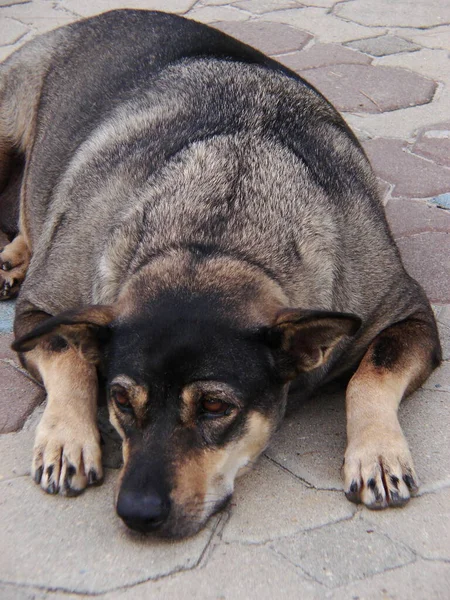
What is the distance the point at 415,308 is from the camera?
13.1 ft

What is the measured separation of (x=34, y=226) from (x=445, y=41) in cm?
442

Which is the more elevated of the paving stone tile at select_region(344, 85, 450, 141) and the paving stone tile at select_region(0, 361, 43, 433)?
the paving stone tile at select_region(0, 361, 43, 433)

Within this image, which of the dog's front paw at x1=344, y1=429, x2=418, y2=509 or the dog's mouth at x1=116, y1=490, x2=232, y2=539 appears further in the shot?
the dog's front paw at x1=344, y1=429, x2=418, y2=509

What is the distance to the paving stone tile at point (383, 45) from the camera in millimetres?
7484

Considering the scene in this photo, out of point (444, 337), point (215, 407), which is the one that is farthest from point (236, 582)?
point (444, 337)

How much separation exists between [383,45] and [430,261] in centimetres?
340

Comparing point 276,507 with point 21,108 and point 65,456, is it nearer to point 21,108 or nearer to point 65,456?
point 65,456

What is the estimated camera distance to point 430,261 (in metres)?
4.81

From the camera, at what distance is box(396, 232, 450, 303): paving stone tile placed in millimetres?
4605

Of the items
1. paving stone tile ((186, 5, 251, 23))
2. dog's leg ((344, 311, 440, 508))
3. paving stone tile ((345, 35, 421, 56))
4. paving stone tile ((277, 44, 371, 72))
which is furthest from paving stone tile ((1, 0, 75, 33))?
dog's leg ((344, 311, 440, 508))

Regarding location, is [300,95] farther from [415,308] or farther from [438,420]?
[438,420]

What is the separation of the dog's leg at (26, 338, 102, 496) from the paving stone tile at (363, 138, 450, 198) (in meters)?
2.57

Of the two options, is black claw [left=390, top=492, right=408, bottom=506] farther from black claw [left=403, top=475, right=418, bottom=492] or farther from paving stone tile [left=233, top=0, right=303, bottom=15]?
paving stone tile [left=233, top=0, right=303, bottom=15]

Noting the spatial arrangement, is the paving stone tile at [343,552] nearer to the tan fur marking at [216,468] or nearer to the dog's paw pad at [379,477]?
the dog's paw pad at [379,477]
